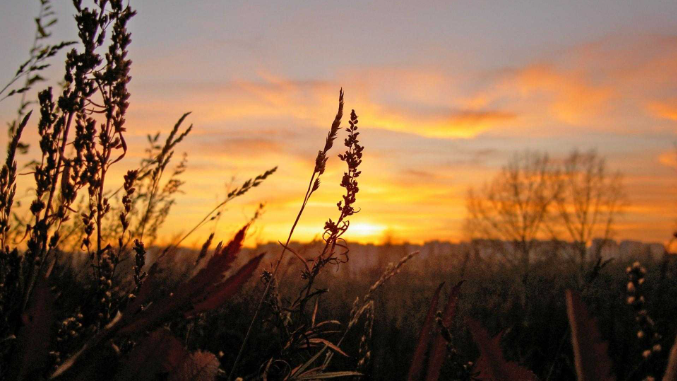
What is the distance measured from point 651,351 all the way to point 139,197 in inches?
127

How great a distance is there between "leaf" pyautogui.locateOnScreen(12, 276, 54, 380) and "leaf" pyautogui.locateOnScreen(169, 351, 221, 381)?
6.0 inches

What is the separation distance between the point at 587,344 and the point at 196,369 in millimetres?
459

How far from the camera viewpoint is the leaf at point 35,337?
2.10 feet

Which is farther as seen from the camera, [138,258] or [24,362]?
[138,258]

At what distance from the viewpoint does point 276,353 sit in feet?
4.22

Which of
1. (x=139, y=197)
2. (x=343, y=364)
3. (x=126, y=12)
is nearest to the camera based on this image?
(x=126, y=12)

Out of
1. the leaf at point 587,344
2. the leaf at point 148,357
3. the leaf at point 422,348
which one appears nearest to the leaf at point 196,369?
the leaf at point 148,357

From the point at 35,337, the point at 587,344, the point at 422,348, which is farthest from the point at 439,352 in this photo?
the point at 35,337

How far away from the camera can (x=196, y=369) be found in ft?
2.27

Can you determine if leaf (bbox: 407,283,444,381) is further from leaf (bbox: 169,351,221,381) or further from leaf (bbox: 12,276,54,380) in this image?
leaf (bbox: 12,276,54,380)

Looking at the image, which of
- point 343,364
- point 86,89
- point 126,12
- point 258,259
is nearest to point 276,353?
point 258,259

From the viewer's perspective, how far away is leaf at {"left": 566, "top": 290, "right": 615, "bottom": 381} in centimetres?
58

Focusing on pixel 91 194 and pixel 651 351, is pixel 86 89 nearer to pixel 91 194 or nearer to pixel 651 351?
pixel 91 194

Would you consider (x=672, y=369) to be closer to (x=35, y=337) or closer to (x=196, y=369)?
(x=196, y=369)
